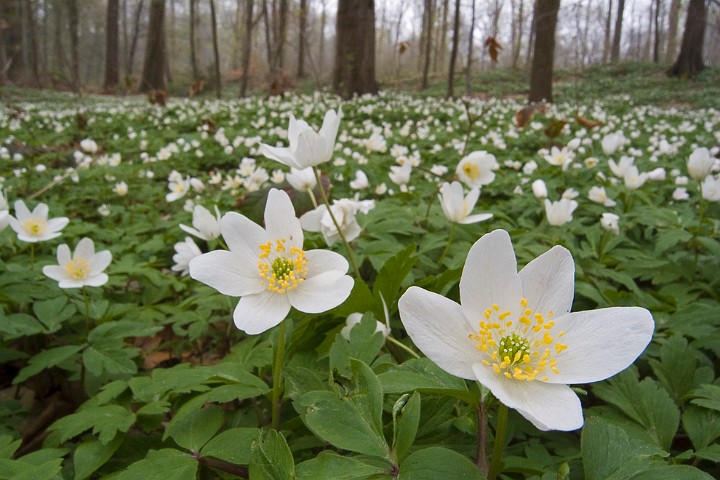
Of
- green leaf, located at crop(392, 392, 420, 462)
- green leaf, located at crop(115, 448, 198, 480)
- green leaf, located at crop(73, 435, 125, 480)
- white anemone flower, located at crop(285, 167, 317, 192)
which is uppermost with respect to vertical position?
white anemone flower, located at crop(285, 167, 317, 192)

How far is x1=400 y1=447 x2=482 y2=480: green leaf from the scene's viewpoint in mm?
861

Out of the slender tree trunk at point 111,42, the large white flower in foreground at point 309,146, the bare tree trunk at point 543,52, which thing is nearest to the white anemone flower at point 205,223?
the large white flower in foreground at point 309,146

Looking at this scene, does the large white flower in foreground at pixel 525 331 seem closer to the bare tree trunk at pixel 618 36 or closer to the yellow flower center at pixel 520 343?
the yellow flower center at pixel 520 343

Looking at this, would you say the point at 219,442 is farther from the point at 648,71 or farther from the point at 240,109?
the point at 648,71

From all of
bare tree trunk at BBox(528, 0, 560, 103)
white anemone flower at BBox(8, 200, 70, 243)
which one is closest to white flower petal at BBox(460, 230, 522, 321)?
white anemone flower at BBox(8, 200, 70, 243)

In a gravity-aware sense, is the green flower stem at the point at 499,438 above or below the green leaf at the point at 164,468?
above

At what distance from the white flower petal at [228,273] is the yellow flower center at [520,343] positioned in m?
0.58

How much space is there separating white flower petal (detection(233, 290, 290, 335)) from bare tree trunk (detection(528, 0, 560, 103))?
1176cm

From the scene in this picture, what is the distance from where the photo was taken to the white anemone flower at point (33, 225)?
90.4 inches

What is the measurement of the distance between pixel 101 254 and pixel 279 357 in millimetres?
1437

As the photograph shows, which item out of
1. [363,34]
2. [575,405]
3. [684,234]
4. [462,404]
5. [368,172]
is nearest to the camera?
[575,405]

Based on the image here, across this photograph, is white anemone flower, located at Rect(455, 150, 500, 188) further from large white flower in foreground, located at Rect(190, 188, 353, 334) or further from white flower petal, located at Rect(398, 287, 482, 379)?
white flower petal, located at Rect(398, 287, 482, 379)

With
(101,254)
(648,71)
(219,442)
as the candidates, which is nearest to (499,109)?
(101,254)

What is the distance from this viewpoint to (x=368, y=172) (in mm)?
5055
